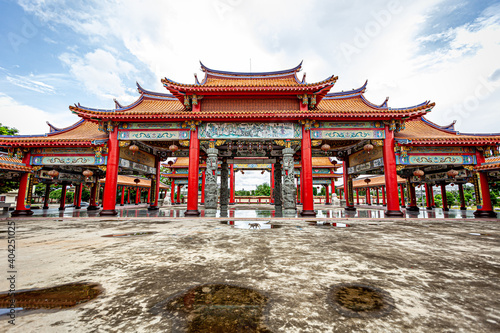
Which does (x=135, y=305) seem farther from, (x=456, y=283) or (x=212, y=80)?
(x=212, y=80)

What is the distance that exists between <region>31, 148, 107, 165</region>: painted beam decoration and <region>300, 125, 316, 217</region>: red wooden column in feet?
39.2

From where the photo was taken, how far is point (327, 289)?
2.37 m

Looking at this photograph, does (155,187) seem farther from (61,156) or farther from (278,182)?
(278,182)

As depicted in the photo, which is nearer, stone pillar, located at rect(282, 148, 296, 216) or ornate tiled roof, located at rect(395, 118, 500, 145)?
stone pillar, located at rect(282, 148, 296, 216)

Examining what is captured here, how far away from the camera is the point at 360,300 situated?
2098 mm

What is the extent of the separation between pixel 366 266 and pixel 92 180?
20.9 metres

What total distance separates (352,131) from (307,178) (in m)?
3.64

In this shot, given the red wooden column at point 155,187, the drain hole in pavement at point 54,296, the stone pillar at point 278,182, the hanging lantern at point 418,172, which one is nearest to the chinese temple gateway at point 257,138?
the hanging lantern at point 418,172

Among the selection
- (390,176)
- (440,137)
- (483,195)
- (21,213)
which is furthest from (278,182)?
(21,213)

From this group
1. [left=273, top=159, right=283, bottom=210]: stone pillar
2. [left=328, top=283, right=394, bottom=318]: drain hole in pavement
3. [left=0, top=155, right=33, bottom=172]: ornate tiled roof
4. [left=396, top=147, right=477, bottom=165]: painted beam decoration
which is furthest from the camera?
[left=273, top=159, right=283, bottom=210]: stone pillar

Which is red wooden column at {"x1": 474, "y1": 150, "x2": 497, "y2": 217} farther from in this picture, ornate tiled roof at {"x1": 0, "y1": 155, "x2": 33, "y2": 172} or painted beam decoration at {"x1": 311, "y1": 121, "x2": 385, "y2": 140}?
ornate tiled roof at {"x1": 0, "y1": 155, "x2": 33, "y2": 172}

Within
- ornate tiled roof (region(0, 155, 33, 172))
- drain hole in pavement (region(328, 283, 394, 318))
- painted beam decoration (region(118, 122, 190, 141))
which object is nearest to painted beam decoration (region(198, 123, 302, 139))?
painted beam decoration (region(118, 122, 190, 141))

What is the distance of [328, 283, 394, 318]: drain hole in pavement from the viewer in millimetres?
1875

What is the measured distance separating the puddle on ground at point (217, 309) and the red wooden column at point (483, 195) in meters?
15.3
